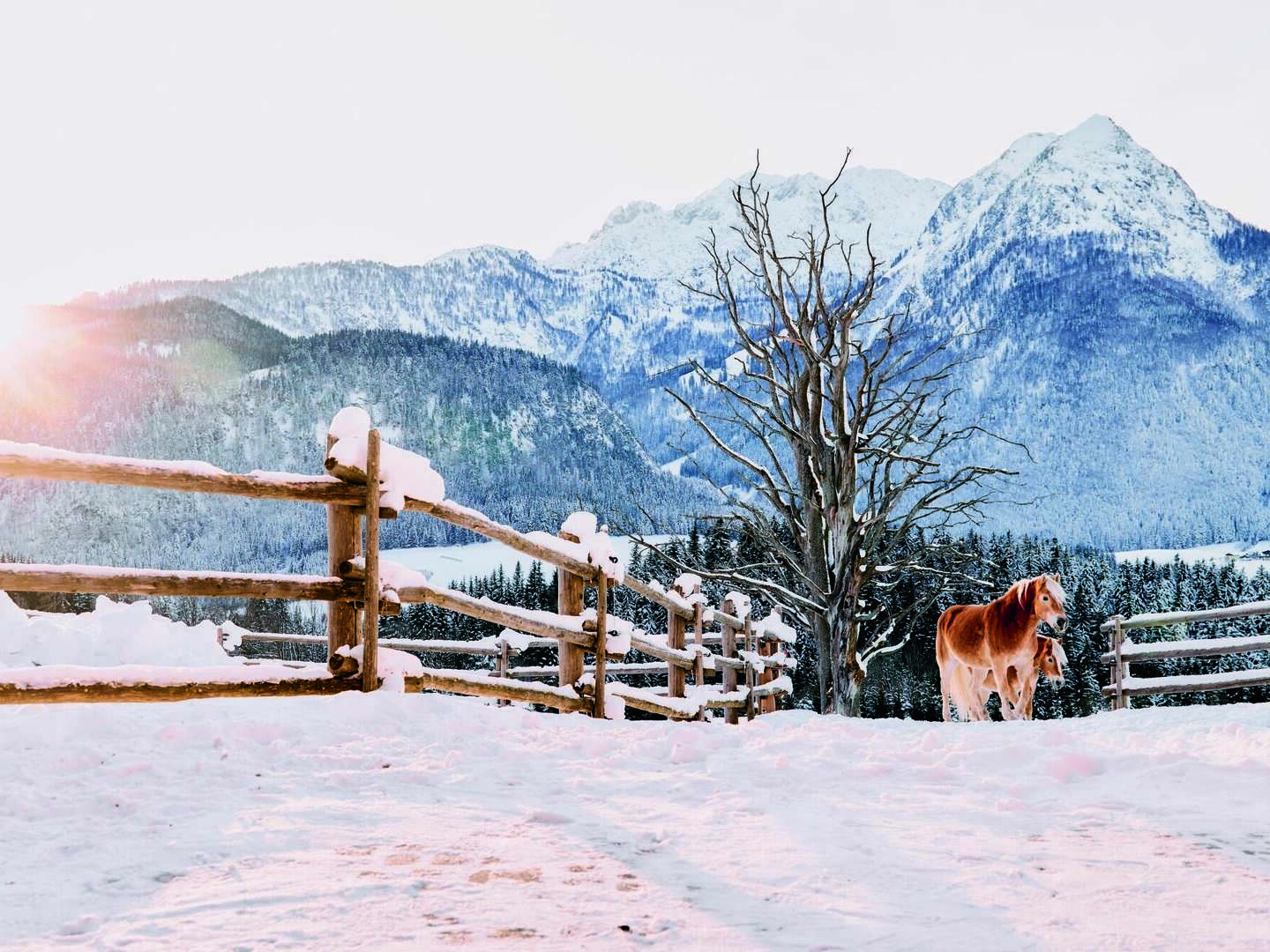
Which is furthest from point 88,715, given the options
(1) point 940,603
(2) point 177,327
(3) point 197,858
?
(2) point 177,327

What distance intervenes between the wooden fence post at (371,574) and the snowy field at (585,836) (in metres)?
0.35

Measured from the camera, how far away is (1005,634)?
399 inches

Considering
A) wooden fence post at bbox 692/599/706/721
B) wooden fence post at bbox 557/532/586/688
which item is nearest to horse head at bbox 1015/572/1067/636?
wooden fence post at bbox 692/599/706/721

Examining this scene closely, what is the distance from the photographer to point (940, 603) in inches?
1983

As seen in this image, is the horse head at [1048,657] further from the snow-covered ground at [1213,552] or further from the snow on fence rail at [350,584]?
the snow-covered ground at [1213,552]

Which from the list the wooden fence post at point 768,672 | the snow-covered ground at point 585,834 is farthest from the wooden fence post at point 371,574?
the wooden fence post at point 768,672

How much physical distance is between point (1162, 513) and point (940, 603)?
17567 cm

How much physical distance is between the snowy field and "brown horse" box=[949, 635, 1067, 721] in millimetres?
5225

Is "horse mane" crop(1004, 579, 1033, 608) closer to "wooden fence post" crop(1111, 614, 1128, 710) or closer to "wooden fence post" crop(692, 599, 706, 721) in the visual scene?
"wooden fence post" crop(1111, 614, 1128, 710)

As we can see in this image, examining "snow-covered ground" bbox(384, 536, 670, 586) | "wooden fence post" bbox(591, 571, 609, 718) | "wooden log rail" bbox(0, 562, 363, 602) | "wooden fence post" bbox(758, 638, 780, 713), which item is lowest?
"wooden fence post" bbox(758, 638, 780, 713)

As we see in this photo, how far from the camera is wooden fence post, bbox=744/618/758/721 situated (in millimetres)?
11578

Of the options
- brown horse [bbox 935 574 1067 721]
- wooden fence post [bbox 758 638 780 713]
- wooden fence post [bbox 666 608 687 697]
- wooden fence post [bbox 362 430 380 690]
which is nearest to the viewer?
wooden fence post [bbox 362 430 380 690]

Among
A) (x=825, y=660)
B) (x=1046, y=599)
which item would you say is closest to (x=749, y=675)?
(x=825, y=660)

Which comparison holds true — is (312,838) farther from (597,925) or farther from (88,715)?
(88,715)
